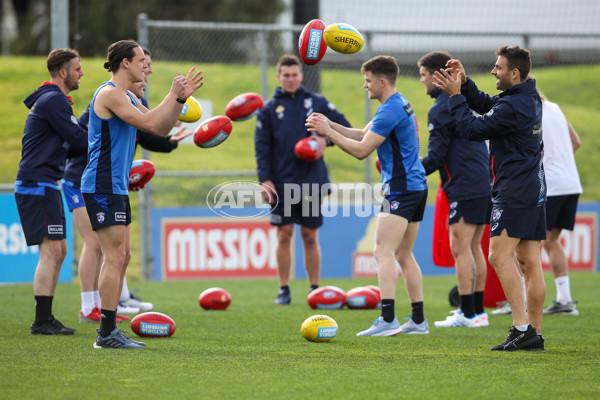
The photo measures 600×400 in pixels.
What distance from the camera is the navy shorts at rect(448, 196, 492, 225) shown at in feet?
23.5

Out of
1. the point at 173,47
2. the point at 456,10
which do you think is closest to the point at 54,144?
the point at 173,47

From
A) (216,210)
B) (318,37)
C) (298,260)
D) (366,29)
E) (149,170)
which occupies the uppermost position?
(366,29)

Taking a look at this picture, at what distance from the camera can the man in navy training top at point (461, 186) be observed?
7.07 m

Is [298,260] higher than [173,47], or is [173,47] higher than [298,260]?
[173,47]

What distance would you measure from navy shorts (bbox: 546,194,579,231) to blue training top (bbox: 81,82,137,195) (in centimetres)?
462

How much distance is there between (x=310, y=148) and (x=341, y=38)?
2.05m

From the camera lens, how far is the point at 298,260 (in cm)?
1181

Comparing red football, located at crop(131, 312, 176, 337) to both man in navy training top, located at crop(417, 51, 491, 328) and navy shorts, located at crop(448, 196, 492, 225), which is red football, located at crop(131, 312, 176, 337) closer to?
man in navy training top, located at crop(417, 51, 491, 328)

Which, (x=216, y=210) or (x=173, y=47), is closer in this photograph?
(x=216, y=210)

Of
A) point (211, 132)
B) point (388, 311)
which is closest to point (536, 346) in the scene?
point (388, 311)

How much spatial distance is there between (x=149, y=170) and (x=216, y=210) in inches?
158

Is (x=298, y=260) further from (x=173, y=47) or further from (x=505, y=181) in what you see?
(x=505, y=181)

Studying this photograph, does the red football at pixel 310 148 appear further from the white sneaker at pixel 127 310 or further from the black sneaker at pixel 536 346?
the black sneaker at pixel 536 346

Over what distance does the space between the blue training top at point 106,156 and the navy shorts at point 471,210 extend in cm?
312
